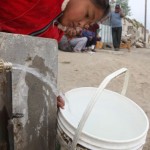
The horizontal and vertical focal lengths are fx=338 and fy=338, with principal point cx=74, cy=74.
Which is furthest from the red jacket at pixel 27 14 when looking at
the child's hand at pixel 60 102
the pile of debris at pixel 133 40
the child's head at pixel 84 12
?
the pile of debris at pixel 133 40

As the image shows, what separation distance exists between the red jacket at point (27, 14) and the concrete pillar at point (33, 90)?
16 centimetres

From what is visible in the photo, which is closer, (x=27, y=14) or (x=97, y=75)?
(x=27, y=14)

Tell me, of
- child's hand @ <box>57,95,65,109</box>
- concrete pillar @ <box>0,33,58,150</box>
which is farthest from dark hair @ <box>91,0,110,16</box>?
child's hand @ <box>57,95,65,109</box>

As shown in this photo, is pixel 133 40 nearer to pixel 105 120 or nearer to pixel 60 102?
pixel 105 120

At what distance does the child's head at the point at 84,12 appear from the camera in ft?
5.59

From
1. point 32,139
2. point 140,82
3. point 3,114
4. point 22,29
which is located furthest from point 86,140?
point 140,82

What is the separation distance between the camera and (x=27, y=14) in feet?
5.28

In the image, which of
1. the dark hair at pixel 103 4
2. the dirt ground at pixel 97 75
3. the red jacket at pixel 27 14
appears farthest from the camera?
the dirt ground at pixel 97 75

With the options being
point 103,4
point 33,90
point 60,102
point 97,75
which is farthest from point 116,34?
point 33,90

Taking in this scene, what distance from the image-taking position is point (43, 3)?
5.31ft

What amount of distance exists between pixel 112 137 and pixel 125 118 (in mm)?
136

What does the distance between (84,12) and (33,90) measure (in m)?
0.49

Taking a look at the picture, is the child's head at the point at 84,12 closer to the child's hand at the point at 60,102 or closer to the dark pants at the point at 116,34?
the child's hand at the point at 60,102

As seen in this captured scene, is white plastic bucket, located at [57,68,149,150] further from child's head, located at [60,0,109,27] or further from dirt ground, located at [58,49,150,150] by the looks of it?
dirt ground, located at [58,49,150,150]
